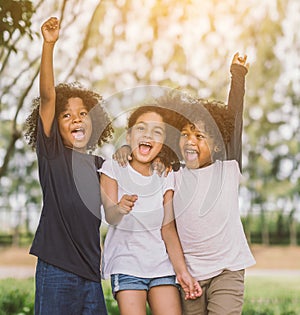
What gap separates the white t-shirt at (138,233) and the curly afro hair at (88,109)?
0.26 meters

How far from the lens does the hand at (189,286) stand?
10.1 feet

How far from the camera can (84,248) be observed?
3037 millimetres

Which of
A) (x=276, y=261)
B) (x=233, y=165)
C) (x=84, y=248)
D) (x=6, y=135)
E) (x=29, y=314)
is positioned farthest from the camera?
(x=276, y=261)

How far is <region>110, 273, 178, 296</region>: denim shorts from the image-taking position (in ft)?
9.98

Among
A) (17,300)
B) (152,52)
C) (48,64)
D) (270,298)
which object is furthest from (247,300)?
(48,64)

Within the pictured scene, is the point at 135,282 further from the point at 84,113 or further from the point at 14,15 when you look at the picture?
the point at 14,15

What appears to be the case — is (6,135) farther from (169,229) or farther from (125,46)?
(169,229)

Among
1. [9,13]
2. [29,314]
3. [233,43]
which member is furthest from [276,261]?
[9,13]

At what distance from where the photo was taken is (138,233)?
312 cm

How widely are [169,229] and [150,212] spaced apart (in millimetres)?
106

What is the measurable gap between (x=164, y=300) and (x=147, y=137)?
26.5 inches

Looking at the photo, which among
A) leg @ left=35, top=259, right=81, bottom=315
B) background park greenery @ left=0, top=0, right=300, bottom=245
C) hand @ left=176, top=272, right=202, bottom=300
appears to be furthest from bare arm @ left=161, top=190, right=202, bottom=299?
background park greenery @ left=0, top=0, right=300, bottom=245

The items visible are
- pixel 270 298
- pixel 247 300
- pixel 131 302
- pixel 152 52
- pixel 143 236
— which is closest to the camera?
pixel 131 302

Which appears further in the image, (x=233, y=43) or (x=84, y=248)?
(x=233, y=43)
